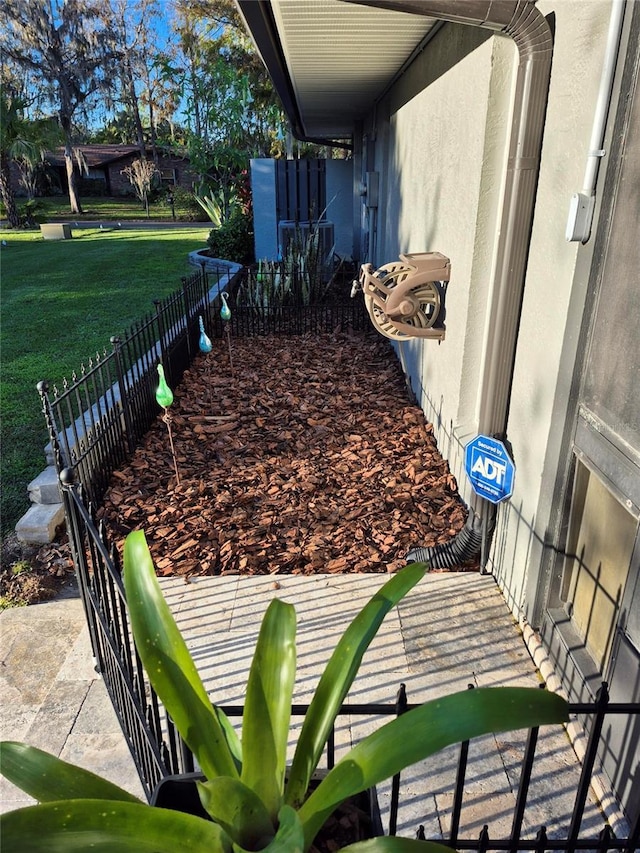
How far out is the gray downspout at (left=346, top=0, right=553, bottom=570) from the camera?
9.48 feet

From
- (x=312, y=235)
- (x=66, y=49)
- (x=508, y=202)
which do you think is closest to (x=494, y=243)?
(x=508, y=202)

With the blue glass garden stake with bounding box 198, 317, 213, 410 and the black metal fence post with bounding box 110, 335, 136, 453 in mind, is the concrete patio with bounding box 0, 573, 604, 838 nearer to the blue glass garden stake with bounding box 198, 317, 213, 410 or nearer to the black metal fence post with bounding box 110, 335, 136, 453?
the black metal fence post with bounding box 110, 335, 136, 453

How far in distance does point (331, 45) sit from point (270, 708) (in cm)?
633

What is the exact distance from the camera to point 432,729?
1.33 metres

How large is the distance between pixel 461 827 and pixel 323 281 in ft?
32.4

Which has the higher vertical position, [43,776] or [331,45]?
[331,45]

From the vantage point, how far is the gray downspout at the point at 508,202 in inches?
114

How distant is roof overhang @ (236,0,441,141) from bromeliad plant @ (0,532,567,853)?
340cm

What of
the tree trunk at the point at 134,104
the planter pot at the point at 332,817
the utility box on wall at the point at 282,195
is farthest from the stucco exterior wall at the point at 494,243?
the tree trunk at the point at 134,104

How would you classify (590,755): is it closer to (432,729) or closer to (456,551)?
(432,729)

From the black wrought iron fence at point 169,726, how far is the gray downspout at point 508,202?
1.38m

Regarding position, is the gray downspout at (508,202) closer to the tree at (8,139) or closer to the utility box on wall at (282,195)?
the utility box on wall at (282,195)

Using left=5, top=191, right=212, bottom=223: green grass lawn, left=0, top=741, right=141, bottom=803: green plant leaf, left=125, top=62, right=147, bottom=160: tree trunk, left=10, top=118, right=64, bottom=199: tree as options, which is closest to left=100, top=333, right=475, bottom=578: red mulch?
left=0, top=741, right=141, bottom=803: green plant leaf

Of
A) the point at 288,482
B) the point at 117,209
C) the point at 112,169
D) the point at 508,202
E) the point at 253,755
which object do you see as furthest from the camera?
the point at 112,169
